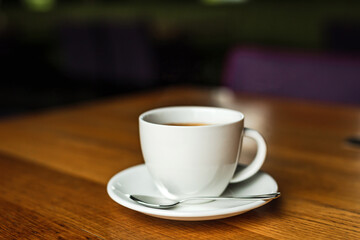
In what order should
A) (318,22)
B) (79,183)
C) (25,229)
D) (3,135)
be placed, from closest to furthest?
(25,229) → (79,183) → (3,135) → (318,22)

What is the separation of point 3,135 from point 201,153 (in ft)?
1.50

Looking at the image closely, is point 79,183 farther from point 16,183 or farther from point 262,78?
point 262,78

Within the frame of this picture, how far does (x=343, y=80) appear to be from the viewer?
1.12m

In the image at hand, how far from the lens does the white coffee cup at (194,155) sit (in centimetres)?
37

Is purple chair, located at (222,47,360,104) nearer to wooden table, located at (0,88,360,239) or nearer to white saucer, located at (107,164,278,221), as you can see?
wooden table, located at (0,88,360,239)

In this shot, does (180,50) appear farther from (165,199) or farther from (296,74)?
(165,199)

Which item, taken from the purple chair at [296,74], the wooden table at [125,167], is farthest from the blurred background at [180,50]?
the wooden table at [125,167]

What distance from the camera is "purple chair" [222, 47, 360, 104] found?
1.12 m

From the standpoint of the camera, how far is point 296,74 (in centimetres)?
120

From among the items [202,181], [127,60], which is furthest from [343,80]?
[127,60]

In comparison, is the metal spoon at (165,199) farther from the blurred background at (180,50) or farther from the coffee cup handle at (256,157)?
the blurred background at (180,50)

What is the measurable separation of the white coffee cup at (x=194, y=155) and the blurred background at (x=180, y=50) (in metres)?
0.81

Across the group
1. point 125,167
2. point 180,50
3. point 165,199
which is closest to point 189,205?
point 165,199

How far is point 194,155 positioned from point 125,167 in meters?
0.19
